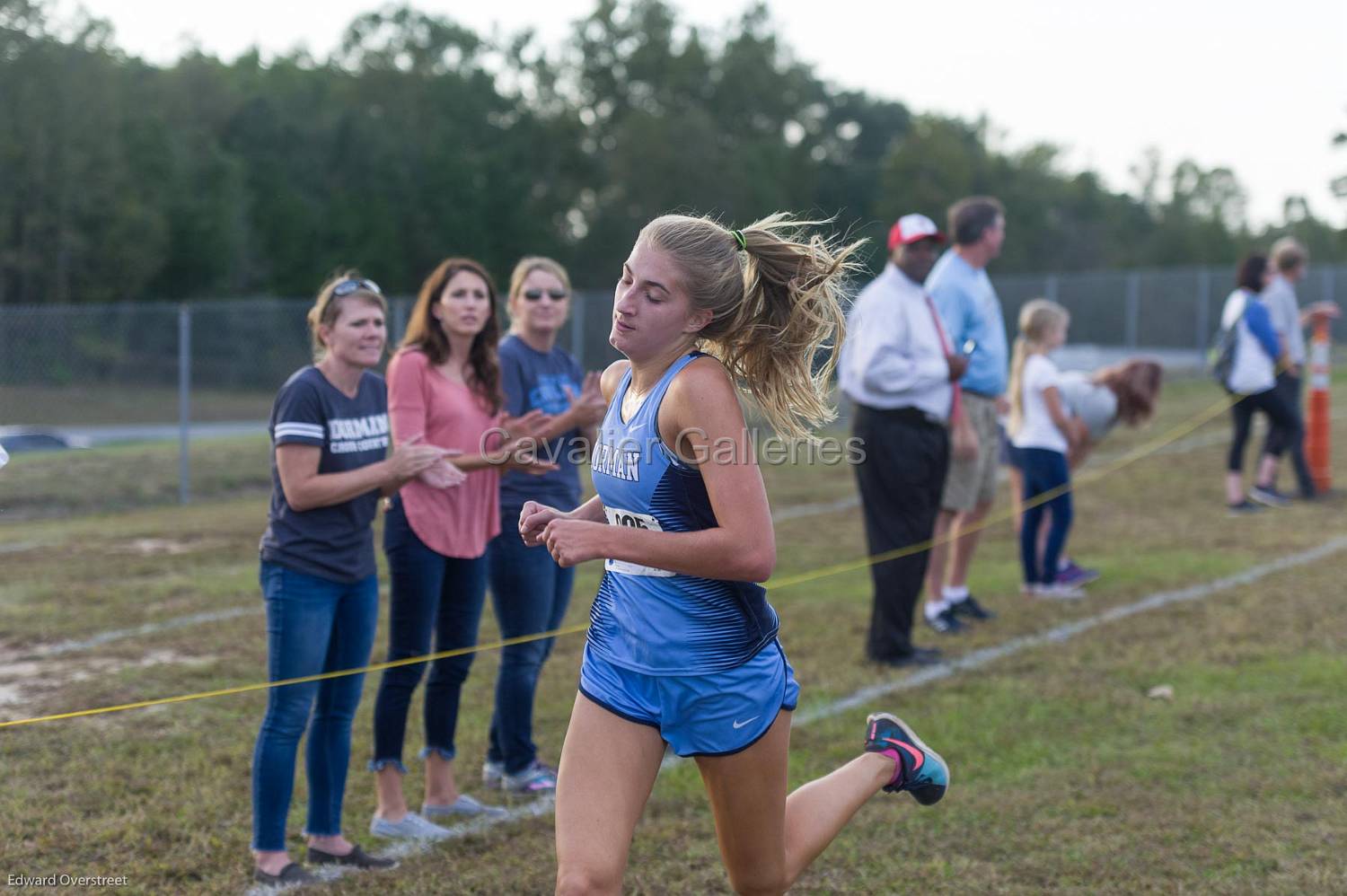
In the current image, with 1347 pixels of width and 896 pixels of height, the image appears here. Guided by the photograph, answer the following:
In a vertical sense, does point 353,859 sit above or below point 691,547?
below

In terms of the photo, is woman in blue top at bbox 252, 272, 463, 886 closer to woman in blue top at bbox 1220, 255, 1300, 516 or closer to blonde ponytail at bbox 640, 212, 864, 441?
blonde ponytail at bbox 640, 212, 864, 441

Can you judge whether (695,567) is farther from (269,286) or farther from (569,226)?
(569,226)

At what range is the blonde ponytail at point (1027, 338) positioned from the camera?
8250 mm

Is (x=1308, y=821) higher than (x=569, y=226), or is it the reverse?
(x=569, y=226)

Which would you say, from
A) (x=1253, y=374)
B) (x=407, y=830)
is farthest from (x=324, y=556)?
(x=1253, y=374)

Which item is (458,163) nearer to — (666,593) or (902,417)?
(902,417)

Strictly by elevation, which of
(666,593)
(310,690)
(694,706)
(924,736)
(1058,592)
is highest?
(666,593)

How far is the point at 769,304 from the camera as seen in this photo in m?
3.25

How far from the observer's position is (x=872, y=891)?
417 cm

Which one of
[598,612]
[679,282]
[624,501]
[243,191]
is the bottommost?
[598,612]

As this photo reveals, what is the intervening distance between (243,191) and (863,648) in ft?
129

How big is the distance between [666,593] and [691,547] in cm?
17

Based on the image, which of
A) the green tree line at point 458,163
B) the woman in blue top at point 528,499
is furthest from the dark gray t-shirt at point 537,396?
the green tree line at point 458,163

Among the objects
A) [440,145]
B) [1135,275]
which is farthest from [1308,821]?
[440,145]
